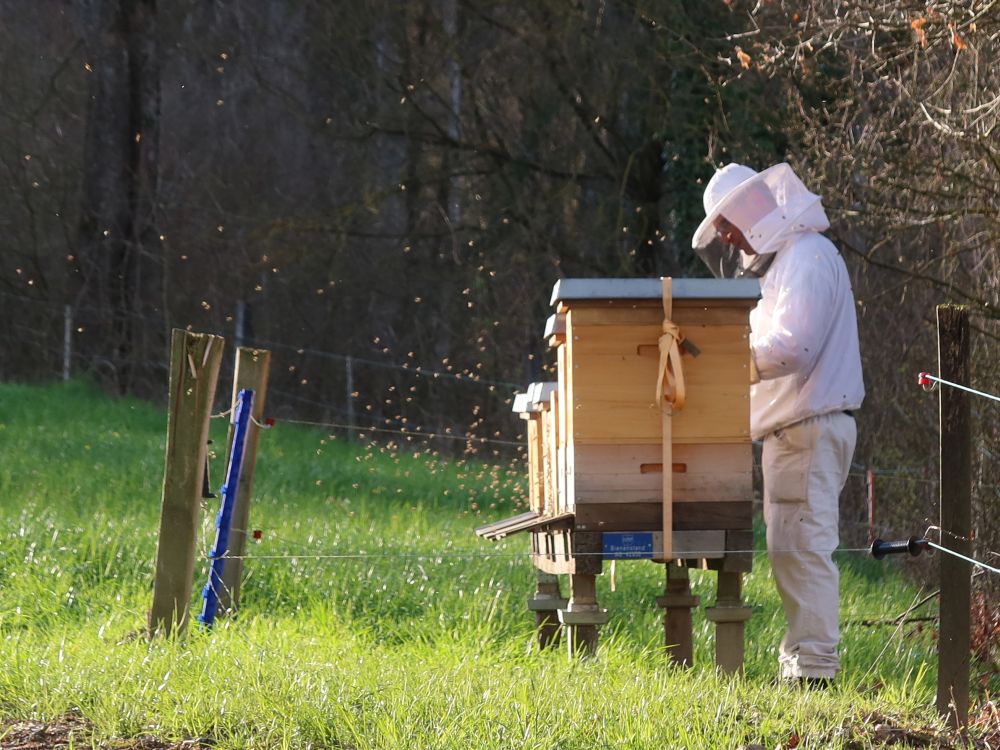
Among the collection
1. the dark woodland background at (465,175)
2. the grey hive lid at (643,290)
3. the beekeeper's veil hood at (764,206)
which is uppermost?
the dark woodland background at (465,175)

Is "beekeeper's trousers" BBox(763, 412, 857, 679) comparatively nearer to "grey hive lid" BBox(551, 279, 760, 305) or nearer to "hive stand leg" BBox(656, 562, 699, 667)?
"hive stand leg" BBox(656, 562, 699, 667)

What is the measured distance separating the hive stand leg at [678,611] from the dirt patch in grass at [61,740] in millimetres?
2603

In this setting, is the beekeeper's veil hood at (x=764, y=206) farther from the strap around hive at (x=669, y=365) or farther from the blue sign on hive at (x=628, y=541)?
the blue sign on hive at (x=628, y=541)

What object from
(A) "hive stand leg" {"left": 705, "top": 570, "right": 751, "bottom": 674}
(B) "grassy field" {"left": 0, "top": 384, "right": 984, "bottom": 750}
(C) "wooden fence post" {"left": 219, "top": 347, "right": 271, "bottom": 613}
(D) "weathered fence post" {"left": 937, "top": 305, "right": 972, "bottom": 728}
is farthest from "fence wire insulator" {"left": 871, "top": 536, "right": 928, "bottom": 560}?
(C) "wooden fence post" {"left": 219, "top": 347, "right": 271, "bottom": 613}

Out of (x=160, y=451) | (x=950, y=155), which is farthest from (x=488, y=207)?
(x=950, y=155)

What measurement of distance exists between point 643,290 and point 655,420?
1.69 feet

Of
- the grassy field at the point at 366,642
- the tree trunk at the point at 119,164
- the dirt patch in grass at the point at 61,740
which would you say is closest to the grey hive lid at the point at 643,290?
the grassy field at the point at 366,642

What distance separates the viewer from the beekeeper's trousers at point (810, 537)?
6070 mm

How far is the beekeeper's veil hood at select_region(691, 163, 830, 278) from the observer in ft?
20.7

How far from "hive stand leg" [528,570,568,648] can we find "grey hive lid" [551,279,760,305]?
189cm

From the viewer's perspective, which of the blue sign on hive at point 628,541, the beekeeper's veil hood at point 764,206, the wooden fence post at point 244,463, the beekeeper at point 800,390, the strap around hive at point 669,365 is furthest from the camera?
the wooden fence post at point 244,463

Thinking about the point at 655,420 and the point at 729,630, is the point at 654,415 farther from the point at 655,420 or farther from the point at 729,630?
the point at 729,630

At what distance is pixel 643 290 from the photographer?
18.2 feet

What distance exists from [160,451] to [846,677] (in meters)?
8.10
